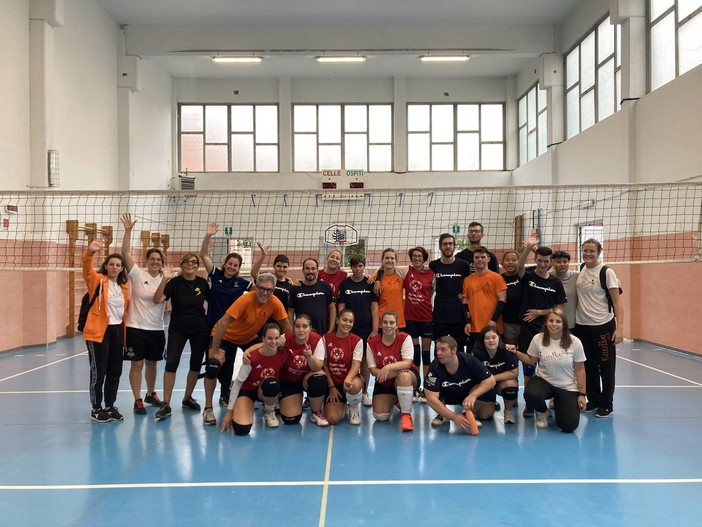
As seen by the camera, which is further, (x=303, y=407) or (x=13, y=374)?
(x=13, y=374)

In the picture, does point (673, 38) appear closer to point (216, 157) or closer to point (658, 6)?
point (658, 6)

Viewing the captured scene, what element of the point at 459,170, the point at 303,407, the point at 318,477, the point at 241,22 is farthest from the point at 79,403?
the point at 459,170

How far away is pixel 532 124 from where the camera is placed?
18062 mm

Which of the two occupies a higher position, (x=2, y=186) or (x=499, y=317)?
(x=2, y=186)

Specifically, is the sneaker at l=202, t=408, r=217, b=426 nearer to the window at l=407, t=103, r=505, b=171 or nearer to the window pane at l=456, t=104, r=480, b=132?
the window at l=407, t=103, r=505, b=171

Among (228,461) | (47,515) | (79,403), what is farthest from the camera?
(79,403)

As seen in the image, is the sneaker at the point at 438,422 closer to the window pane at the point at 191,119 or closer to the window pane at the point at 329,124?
the window pane at the point at 329,124

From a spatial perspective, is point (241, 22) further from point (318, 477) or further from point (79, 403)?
point (318, 477)

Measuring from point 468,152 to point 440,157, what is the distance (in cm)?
101

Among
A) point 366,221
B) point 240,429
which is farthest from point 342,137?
point 240,429

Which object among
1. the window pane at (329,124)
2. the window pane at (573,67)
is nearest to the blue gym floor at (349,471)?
the window pane at (573,67)

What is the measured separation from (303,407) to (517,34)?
12854 millimetres

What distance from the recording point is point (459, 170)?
781 inches

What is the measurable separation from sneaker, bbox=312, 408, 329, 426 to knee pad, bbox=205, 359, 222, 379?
1042mm
